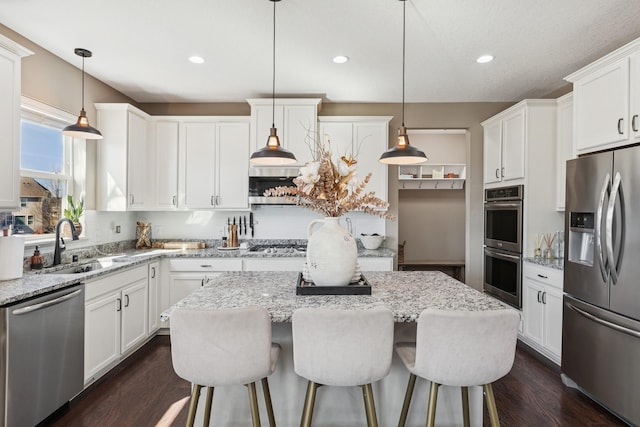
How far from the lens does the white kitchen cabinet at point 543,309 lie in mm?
2982

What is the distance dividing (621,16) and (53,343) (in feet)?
14.1

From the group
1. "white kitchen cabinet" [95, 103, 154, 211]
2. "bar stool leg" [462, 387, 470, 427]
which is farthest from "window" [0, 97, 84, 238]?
"bar stool leg" [462, 387, 470, 427]

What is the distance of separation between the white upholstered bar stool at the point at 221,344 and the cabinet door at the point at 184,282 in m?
2.39

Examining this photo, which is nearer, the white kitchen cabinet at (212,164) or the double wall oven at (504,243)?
the double wall oven at (504,243)

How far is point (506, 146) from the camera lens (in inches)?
149

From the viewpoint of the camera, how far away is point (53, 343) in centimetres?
217

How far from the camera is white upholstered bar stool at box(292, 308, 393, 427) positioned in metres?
1.41

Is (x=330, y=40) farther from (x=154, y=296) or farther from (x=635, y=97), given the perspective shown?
(x=154, y=296)

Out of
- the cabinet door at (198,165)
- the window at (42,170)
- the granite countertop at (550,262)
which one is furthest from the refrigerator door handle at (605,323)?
the window at (42,170)

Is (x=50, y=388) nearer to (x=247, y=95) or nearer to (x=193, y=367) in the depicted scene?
(x=193, y=367)

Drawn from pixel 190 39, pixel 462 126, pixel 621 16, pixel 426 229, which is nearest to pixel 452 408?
pixel 621 16

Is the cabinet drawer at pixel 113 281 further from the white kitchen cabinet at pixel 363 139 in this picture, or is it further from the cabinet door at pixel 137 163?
the white kitchen cabinet at pixel 363 139

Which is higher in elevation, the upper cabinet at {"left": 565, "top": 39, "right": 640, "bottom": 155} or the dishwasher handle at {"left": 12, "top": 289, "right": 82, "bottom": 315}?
the upper cabinet at {"left": 565, "top": 39, "right": 640, "bottom": 155}

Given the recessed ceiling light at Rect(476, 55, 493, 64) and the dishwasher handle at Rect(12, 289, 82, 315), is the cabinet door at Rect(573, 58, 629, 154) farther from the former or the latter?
the dishwasher handle at Rect(12, 289, 82, 315)
